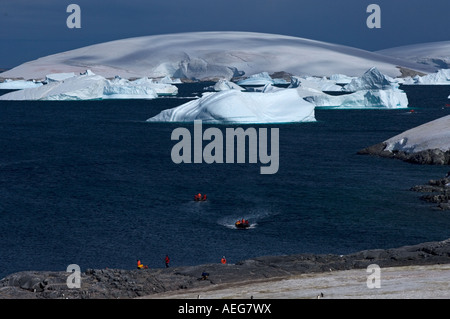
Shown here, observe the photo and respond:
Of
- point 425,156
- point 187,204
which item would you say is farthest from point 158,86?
point 187,204

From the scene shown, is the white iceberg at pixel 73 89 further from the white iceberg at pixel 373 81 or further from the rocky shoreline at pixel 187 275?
the rocky shoreline at pixel 187 275

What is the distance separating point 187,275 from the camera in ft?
88.6

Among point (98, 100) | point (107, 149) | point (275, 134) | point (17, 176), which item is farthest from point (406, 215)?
point (98, 100)

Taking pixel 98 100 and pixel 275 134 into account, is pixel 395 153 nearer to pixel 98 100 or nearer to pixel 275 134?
pixel 275 134

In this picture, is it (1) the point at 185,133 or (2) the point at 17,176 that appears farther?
(1) the point at 185,133

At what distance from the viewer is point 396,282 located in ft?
77.4

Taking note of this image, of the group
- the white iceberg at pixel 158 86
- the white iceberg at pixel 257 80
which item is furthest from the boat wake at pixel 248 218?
the white iceberg at pixel 257 80

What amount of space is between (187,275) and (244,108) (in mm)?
55254

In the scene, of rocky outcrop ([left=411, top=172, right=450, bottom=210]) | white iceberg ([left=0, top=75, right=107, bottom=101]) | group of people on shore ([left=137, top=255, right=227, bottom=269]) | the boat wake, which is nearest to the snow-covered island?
rocky outcrop ([left=411, top=172, right=450, bottom=210])

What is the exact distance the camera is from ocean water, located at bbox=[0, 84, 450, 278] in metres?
34.8

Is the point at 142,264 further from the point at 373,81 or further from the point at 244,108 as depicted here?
the point at 373,81

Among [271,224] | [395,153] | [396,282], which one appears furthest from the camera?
[395,153]

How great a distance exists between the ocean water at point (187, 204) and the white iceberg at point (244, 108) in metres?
5.99

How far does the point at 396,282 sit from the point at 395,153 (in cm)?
4000
